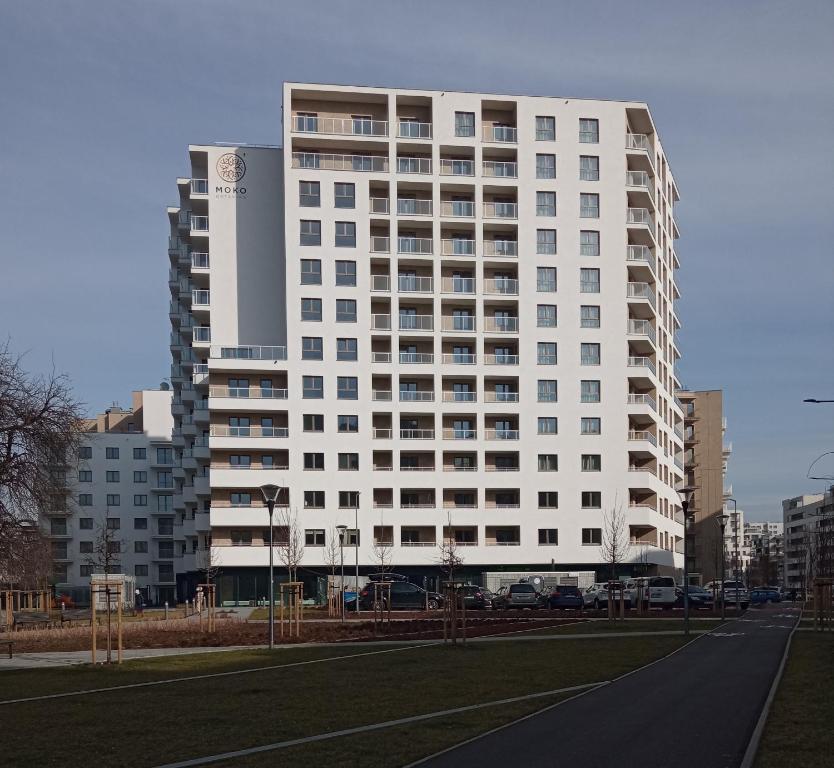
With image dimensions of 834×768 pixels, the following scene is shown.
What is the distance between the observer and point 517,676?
23.9m

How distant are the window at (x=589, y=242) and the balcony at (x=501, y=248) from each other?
559 centimetres

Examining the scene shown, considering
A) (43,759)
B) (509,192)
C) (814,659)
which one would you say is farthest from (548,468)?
(43,759)

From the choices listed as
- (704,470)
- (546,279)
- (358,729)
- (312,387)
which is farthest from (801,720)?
(704,470)

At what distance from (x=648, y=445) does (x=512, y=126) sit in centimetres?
2910

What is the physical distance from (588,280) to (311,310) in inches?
918

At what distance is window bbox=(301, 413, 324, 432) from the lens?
296 feet

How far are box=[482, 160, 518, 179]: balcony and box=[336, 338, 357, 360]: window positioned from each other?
18404mm

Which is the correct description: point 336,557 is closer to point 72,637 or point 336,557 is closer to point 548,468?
point 548,468

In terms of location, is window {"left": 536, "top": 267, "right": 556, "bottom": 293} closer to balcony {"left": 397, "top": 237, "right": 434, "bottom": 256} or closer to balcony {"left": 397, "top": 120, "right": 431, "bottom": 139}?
balcony {"left": 397, "top": 237, "right": 434, "bottom": 256}

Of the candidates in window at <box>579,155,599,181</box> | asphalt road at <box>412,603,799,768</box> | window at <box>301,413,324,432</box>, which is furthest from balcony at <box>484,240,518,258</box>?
asphalt road at <box>412,603,799,768</box>

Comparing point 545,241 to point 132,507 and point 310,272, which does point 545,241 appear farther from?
point 132,507

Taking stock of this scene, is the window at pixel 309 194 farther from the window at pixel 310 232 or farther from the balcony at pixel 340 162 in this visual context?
the balcony at pixel 340 162

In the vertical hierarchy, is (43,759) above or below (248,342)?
below

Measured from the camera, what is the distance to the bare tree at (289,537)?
86000 millimetres
